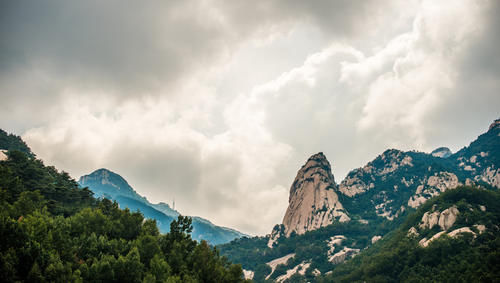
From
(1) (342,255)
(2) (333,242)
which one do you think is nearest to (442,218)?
(1) (342,255)

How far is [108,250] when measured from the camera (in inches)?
1818

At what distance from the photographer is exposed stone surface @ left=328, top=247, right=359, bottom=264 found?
16488 cm

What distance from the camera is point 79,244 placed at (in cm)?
4519

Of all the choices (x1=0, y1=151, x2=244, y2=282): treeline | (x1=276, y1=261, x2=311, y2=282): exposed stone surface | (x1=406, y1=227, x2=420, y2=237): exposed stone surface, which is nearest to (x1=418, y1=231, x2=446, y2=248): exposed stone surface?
(x1=406, y1=227, x2=420, y2=237): exposed stone surface

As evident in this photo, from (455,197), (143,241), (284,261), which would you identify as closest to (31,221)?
(143,241)

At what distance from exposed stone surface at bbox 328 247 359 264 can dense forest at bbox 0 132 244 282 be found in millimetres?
118471

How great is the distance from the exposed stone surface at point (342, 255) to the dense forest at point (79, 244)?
4664 inches

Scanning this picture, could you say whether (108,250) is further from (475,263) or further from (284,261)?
(284,261)

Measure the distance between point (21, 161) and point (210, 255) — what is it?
52.6m

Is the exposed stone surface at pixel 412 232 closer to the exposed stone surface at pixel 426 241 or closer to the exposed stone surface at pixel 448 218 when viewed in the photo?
the exposed stone surface at pixel 426 241

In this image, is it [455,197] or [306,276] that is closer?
[455,197]

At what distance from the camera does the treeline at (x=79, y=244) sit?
30.5m

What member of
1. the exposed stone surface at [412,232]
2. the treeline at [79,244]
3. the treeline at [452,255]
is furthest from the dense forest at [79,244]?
the exposed stone surface at [412,232]

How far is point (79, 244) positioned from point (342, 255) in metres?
149
